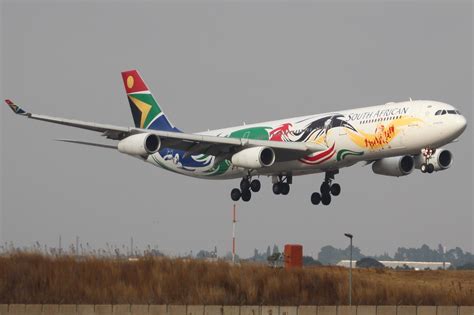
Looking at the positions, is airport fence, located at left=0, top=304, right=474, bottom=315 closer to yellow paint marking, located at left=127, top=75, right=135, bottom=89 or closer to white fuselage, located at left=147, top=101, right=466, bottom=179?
white fuselage, located at left=147, top=101, right=466, bottom=179

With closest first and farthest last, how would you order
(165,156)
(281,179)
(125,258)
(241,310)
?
1. (241,310)
2. (125,258)
3. (281,179)
4. (165,156)

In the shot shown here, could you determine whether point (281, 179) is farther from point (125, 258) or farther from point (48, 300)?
point (48, 300)

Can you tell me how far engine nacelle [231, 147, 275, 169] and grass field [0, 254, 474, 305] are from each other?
60.2ft

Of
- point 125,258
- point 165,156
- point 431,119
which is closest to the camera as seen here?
point 125,258

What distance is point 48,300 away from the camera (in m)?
42.3

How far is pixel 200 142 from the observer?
71625 millimetres

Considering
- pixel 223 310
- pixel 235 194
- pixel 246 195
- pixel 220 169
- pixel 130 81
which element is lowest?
pixel 223 310

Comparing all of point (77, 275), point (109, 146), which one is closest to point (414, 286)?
point (77, 275)

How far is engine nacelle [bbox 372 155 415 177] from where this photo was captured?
71062mm

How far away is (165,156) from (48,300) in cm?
3941

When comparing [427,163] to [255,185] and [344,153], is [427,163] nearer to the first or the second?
[344,153]

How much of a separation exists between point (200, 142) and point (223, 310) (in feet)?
101

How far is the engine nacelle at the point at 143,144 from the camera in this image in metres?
67.3

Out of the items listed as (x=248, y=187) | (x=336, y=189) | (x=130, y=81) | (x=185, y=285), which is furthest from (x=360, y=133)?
(x=130, y=81)
